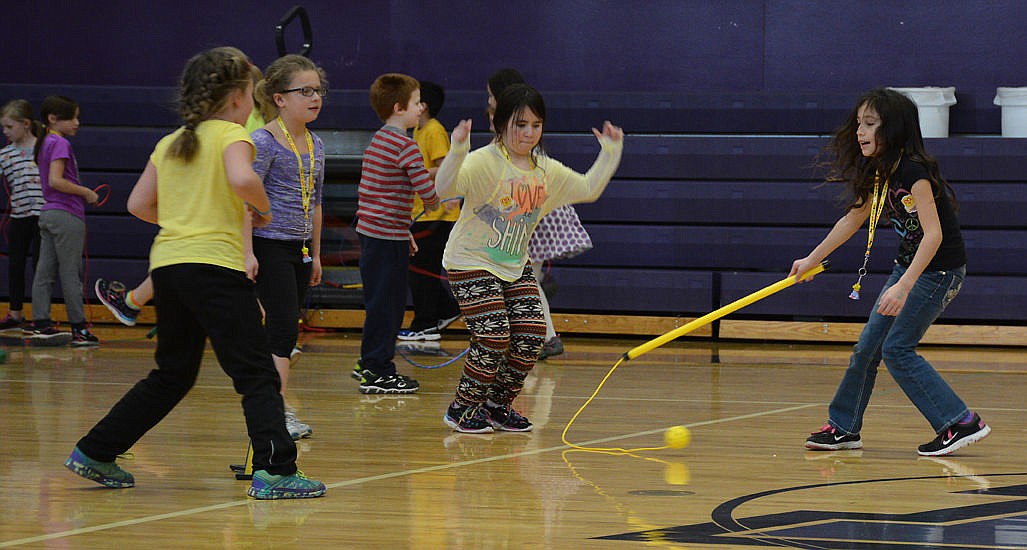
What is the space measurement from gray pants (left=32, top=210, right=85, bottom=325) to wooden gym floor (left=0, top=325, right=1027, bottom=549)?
49.9 inches

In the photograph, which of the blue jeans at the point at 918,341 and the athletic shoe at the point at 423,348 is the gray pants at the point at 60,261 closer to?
the athletic shoe at the point at 423,348

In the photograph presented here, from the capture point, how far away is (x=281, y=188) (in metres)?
4.36

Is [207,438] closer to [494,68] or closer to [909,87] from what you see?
[494,68]

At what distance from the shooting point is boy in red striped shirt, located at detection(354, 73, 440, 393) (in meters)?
5.58

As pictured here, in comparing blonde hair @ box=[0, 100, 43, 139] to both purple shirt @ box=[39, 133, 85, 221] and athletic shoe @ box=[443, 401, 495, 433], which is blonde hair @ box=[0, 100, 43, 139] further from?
athletic shoe @ box=[443, 401, 495, 433]

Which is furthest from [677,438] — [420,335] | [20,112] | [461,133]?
[20,112]

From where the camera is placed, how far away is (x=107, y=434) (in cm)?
363

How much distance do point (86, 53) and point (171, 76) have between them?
27.5 inches

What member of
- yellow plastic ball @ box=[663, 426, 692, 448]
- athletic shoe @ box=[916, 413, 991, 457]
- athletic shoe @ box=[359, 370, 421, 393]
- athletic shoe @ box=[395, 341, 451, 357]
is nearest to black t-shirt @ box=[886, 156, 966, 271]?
athletic shoe @ box=[916, 413, 991, 457]

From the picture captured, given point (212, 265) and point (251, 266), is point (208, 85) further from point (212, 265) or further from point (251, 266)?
point (251, 266)

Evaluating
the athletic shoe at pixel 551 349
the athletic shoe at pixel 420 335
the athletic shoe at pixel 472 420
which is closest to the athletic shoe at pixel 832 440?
the athletic shoe at pixel 472 420

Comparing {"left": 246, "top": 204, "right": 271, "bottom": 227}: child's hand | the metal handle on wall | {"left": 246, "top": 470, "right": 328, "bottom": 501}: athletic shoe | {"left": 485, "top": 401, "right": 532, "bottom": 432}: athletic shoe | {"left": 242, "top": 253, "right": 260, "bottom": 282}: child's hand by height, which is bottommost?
{"left": 485, "top": 401, "right": 532, "bottom": 432}: athletic shoe

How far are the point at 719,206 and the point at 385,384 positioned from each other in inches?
134

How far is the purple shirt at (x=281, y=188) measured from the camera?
14.1 ft
